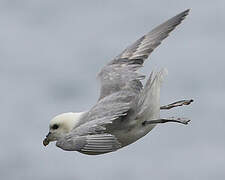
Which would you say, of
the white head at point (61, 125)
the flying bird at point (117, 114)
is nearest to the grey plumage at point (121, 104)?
the flying bird at point (117, 114)

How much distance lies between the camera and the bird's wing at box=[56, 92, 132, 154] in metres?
12.8

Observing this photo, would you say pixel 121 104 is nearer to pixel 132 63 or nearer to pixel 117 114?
pixel 117 114

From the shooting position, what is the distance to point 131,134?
46.6ft

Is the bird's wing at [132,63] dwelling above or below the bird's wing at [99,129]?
above

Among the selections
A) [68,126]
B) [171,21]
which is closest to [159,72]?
[68,126]

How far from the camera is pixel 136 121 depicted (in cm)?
1421

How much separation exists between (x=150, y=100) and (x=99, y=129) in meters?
1.16

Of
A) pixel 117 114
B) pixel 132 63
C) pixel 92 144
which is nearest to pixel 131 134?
pixel 117 114

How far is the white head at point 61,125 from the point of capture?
14.9 m

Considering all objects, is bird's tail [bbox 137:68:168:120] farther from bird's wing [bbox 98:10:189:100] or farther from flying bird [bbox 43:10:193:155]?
bird's wing [bbox 98:10:189:100]

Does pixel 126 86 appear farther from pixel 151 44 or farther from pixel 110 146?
pixel 110 146

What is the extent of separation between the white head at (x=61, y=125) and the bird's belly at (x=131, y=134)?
0.86 metres

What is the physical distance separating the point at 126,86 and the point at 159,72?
1.00 metres

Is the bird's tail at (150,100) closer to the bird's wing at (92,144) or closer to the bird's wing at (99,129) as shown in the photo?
the bird's wing at (99,129)
